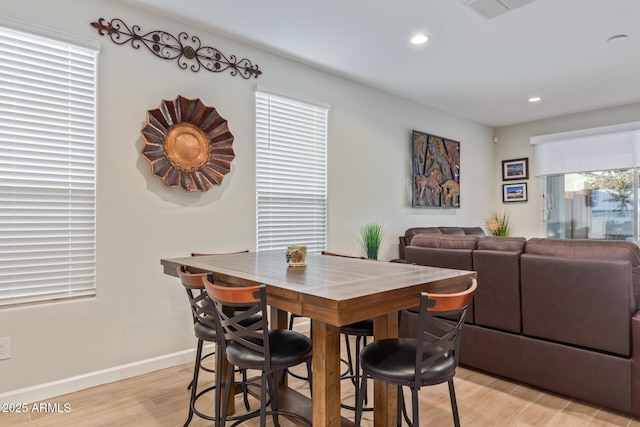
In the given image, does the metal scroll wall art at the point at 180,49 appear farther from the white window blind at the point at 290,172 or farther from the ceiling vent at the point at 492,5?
the ceiling vent at the point at 492,5

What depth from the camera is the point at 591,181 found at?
583cm

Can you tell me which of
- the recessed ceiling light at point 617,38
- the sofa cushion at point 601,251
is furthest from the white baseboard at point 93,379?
the recessed ceiling light at point 617,38

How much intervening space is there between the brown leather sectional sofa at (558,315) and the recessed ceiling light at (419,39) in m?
1.77

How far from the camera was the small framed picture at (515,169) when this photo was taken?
21.2 feet

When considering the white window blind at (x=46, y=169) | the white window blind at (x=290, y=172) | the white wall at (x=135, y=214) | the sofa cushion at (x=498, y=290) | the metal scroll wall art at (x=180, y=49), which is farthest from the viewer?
the white window blind at (x=290, y=172)

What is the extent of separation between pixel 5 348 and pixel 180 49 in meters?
2.45

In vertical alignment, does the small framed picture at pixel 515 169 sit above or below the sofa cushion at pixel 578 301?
above

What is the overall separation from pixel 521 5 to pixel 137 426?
3.76 m

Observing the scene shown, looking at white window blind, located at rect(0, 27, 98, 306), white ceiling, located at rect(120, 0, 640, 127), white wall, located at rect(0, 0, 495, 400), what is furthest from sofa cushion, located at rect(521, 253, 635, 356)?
white window blind, located at rect(0, 27, 98, 306)

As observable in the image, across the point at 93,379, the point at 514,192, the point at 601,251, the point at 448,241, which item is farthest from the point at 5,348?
the point at 514,192

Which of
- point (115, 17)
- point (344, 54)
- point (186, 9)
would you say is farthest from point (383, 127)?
point (115, 17)

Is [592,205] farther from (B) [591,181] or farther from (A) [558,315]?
(A) [558,315]

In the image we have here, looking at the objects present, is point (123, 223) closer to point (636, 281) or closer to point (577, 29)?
point (636, 281)

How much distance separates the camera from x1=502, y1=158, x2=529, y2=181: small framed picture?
645 centimetres
